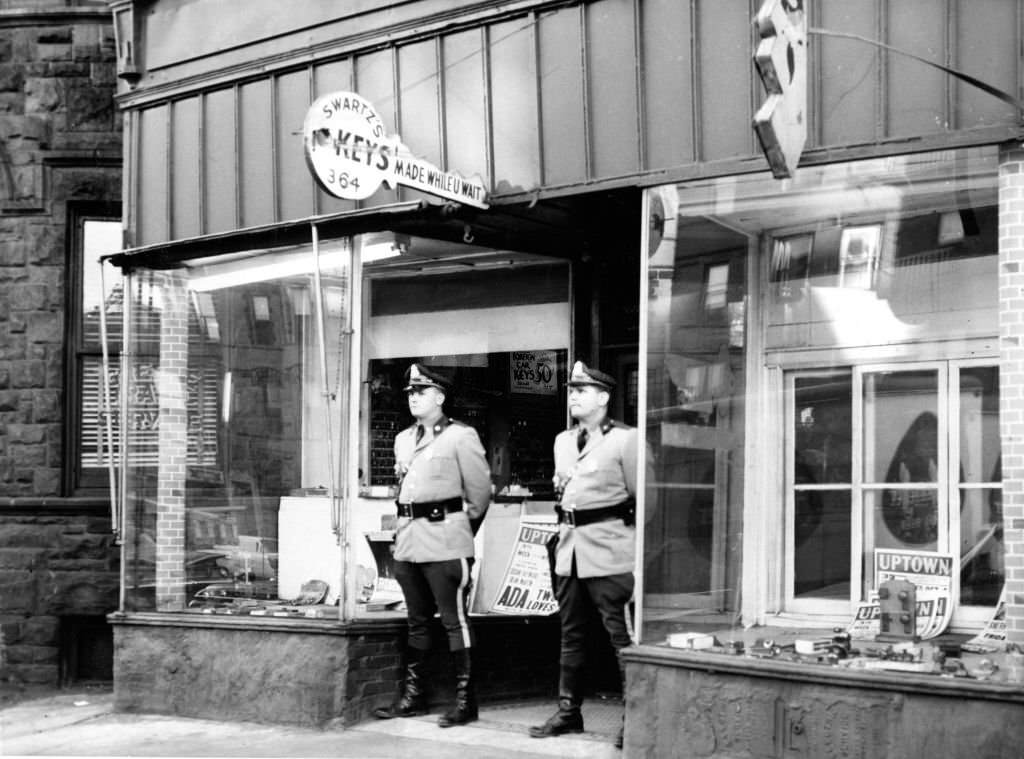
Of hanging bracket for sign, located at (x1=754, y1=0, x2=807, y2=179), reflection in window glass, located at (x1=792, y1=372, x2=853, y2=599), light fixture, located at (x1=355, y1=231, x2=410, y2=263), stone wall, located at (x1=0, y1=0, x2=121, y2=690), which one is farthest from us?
stone wall, located at (x1=0, y1=0, x2=121, y2=690)

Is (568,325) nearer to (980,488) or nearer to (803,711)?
(980,488)

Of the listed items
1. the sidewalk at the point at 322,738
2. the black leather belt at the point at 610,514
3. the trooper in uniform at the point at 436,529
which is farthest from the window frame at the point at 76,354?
the black leather belt at the point at 610,514

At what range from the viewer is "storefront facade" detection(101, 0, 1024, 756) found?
26.3 feet

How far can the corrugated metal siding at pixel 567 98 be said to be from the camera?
772 centimetres

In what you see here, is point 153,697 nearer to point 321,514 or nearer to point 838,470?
point 321,514

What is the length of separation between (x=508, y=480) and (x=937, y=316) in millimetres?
3669

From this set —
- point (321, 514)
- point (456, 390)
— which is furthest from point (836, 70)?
point (321, 514)

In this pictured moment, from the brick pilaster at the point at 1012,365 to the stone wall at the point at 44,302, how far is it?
7786mm

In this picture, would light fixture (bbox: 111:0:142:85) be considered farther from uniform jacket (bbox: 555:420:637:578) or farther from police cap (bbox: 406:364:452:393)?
uniform jacket (bbox: 555:420:637:578)

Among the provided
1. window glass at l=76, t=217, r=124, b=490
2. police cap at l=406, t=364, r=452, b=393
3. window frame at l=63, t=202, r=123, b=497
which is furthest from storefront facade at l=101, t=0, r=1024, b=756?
window frame at l=63, t=202, r=123, b=497

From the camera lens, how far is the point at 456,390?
10977mm

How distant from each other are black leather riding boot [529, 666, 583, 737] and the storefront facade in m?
0.67

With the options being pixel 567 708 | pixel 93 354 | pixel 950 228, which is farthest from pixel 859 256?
pixel 93 354

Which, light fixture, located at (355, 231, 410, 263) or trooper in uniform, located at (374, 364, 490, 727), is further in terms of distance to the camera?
light fixture, located at (355, 231, 410, 263)
